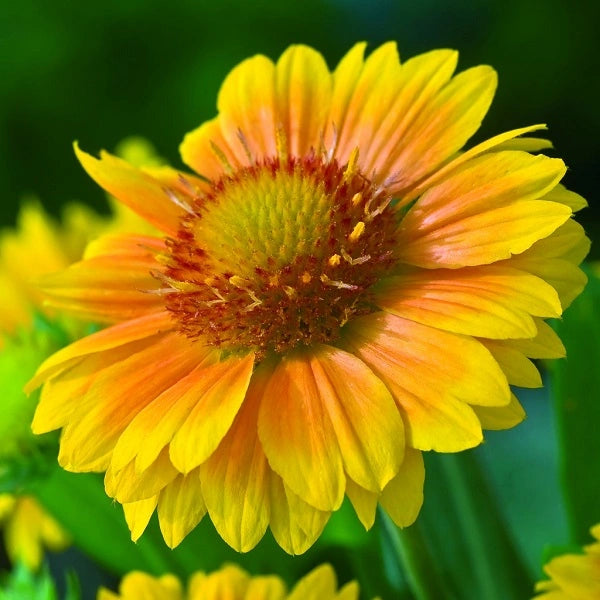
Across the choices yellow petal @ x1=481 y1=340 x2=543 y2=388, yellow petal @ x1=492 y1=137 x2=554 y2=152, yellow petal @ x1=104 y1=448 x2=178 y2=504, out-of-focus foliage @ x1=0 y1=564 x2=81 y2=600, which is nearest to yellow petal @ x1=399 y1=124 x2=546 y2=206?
yellow petal @ x1=492 y1=137 x2=554 y2=152

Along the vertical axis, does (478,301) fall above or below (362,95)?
below

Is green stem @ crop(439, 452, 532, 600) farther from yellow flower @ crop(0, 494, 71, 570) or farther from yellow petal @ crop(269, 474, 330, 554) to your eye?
yellow flower @ crop(0, 494, 71, 570)

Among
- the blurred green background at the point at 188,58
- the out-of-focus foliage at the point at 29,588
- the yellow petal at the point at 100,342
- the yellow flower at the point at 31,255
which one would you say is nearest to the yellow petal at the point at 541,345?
the yellow petal at the point at 100,342

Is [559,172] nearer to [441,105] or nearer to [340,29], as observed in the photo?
[441,105]

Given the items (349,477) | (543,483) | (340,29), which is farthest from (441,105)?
(340,29)

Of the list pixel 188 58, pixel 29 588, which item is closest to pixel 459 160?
pixel 29 588

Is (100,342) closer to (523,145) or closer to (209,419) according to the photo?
(209,419)
